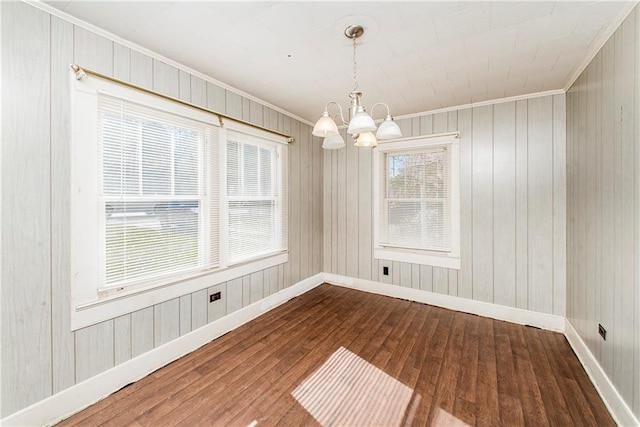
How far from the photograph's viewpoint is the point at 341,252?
14.2 ft

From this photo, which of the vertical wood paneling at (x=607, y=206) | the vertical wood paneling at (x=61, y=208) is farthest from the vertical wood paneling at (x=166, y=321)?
the vertical wood paneling at (x=607, y=206)

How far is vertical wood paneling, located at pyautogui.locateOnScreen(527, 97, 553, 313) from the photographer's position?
2893mm

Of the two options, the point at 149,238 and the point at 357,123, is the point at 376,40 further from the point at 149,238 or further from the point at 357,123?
the point at 149,238

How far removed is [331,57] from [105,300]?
261 centimetres

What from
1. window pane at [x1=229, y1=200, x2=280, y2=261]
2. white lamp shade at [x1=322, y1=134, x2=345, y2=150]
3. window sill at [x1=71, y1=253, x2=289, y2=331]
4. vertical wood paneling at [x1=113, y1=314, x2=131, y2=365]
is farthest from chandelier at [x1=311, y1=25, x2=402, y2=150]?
vertical wood paneling at [x1=113, y1=314, x2=131, y2=365]

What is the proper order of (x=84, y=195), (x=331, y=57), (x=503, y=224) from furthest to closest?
(x=503, y=224)
(x=331, y=57)
(x=84, y=195)

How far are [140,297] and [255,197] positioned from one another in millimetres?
1550

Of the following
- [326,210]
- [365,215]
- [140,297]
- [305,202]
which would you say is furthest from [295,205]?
[140,297]

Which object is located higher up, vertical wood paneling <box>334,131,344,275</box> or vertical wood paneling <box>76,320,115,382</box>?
vertical wood paneling <box>334,131,344,275</box>

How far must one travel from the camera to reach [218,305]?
2.73 m

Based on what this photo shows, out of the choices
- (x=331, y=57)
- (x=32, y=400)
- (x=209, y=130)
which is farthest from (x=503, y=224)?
(x=32, y=400)

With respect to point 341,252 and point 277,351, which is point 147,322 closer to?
point 277,351

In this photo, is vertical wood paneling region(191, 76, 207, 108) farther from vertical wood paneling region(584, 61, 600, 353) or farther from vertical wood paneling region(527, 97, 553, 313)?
vertical wood paneling region(527, 97, 553, 313)

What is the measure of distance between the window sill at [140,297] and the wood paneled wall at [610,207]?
124 inches
